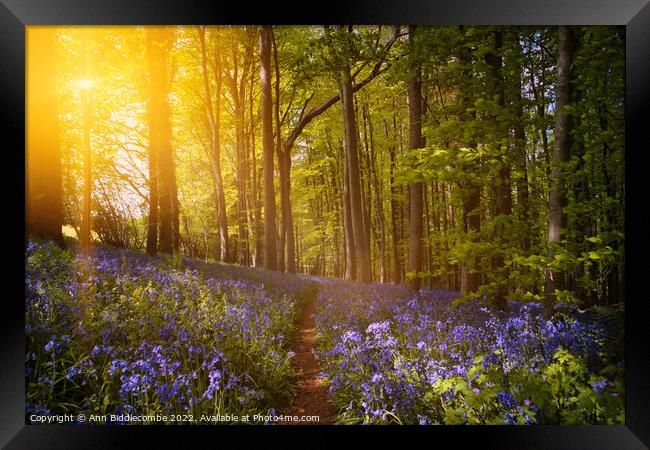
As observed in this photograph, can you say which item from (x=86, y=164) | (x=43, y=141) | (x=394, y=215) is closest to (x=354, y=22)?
(x=86, y=164)

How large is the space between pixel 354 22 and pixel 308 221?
10.1 ft

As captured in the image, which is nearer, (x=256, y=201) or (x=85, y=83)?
(x=85, y=83)

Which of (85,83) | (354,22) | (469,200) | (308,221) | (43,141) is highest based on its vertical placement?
(354,22)

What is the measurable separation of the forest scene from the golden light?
0.03m

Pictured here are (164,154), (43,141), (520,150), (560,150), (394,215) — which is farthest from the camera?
(394,215)

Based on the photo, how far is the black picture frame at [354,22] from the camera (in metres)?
2.98

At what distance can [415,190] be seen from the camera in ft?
17.5

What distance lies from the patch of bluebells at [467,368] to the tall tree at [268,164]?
7.09 feet

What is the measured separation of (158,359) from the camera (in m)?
2.80

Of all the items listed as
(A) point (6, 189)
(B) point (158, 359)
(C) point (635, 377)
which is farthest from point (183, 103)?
(C) point (635, 377)

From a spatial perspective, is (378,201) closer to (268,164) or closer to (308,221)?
(308,221)

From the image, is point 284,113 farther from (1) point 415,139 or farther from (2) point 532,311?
(2) point 532,311

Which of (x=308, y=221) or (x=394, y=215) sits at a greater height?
(x=394, y=215)

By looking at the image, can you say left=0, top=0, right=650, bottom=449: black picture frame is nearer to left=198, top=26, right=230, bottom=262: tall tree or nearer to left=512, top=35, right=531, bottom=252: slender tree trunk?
left=512, top=35, right=531, bottom=252: slender tree trunk
